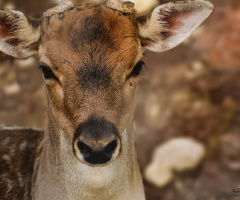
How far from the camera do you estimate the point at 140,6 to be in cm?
619

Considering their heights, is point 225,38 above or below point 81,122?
below

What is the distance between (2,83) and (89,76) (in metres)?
4.72

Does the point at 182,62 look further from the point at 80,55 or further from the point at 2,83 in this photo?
the point at 80,55

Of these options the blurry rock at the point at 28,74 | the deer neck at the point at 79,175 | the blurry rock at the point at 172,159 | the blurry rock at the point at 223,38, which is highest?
the deer neck at the point at 79,175

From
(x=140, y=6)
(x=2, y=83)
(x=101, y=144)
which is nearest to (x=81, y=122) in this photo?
(x=101, y=144)

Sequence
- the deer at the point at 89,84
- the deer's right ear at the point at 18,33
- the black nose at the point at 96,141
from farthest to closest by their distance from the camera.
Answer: the deer's right ear at the point at 18,33 < the deer at the point at 89,84 < the black nose at the point at 96,141

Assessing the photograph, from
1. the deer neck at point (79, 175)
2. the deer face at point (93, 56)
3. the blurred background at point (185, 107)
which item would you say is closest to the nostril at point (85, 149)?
the deer face at point (93, 56)

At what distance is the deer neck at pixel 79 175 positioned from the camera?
8.92 ft

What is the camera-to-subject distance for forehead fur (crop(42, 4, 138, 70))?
2537 mm

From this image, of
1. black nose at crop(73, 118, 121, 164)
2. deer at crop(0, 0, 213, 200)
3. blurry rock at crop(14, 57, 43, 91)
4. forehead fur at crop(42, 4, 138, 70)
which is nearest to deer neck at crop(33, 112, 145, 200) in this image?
deer at crop(0, 0, 213, 200)

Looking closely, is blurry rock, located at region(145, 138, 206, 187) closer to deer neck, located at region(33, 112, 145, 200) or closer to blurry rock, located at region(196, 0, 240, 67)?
blurry rock, located at region(196, 0, 240, 67)

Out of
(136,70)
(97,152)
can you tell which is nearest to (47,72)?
(136,70)

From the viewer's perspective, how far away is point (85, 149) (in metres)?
2.29

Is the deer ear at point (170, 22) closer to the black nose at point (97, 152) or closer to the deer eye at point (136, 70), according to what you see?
the deer eye at point (136, 70)
